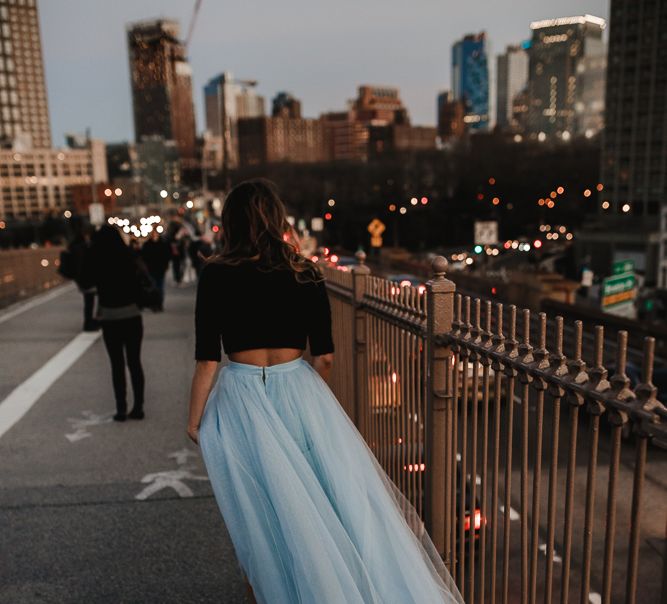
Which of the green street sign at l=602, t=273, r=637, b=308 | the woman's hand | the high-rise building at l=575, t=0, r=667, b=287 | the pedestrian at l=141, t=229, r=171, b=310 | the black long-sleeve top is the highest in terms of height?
the high-rise building at l=575, t=0, r=667, b=287

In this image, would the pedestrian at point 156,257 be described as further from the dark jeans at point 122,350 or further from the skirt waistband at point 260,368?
the skirt waistband at point 260,368

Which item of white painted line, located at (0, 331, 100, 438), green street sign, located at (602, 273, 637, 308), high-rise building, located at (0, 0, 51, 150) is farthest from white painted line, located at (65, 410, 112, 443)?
high-rise building, located at (0, 0, 51, 150)

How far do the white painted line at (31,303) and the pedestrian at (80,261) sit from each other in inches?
111

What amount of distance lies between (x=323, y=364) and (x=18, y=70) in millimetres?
204490

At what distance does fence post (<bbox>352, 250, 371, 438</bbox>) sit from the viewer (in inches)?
178

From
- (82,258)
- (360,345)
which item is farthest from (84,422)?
(82,258)

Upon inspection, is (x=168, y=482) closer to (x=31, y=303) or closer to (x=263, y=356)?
(x=263, y=356)

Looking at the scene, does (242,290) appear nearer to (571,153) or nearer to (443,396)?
(443,396)

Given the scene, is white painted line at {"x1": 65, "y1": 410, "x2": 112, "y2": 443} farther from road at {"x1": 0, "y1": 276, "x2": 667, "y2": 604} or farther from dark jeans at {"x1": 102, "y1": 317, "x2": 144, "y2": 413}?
dark jeans at {"x1": 102, "y1": 317, "x2": 144, "y2": 413}

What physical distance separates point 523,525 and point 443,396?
0.89m

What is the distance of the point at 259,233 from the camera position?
282 centimetres

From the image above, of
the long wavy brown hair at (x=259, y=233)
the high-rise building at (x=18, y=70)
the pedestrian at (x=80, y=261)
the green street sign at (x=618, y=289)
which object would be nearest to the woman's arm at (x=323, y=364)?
the long wavy brown hair at (x=259, y=233)

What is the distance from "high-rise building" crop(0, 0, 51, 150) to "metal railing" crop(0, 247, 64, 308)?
73.6m

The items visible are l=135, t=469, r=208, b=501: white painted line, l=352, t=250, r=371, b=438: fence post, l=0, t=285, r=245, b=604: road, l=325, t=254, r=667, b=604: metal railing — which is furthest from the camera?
l=135, t=469, r=208, b=501: white painted line
